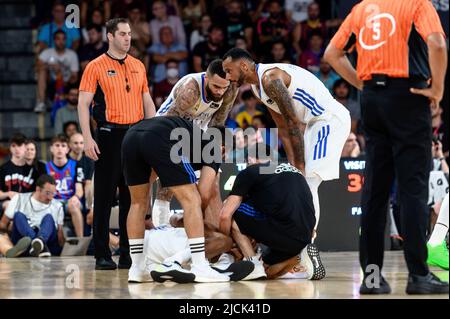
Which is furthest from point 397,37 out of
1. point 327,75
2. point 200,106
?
point 327,75

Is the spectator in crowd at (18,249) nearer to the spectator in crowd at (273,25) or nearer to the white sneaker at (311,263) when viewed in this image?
the white sneaker at (311,263)

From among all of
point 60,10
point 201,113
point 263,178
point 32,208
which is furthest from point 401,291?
point 60,10

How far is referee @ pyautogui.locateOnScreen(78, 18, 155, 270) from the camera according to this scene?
304 inches

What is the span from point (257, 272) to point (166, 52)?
7896 mm

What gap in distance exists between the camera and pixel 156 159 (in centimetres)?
624

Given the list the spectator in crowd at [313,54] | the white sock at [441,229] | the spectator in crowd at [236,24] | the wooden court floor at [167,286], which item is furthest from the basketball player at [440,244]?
the spectator in crowd at [236,24]

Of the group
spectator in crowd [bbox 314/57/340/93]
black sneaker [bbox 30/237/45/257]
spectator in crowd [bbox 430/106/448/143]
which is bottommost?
black sneaker [bbox 30/237/45/257]

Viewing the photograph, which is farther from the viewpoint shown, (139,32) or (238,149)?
(139,32)

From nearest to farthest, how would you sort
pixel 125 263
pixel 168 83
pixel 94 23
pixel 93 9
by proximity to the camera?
pixel 125 263, pixel 168 83, pixel 94 23, pixel 93 9

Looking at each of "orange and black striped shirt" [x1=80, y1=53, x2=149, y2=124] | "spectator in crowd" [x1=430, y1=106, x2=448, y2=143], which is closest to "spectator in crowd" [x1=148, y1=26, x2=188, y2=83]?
"spectator in crowd" [x1=430, y1=106, x2=448, y2=143]

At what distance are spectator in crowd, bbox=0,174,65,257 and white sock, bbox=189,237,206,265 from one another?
3.93 meters

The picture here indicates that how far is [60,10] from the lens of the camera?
1389 cm

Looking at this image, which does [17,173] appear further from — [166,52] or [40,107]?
[166,52]

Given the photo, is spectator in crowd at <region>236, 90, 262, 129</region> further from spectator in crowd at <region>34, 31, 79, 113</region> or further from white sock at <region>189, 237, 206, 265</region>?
white sock at <region>189, 237, 206, 265</region>
